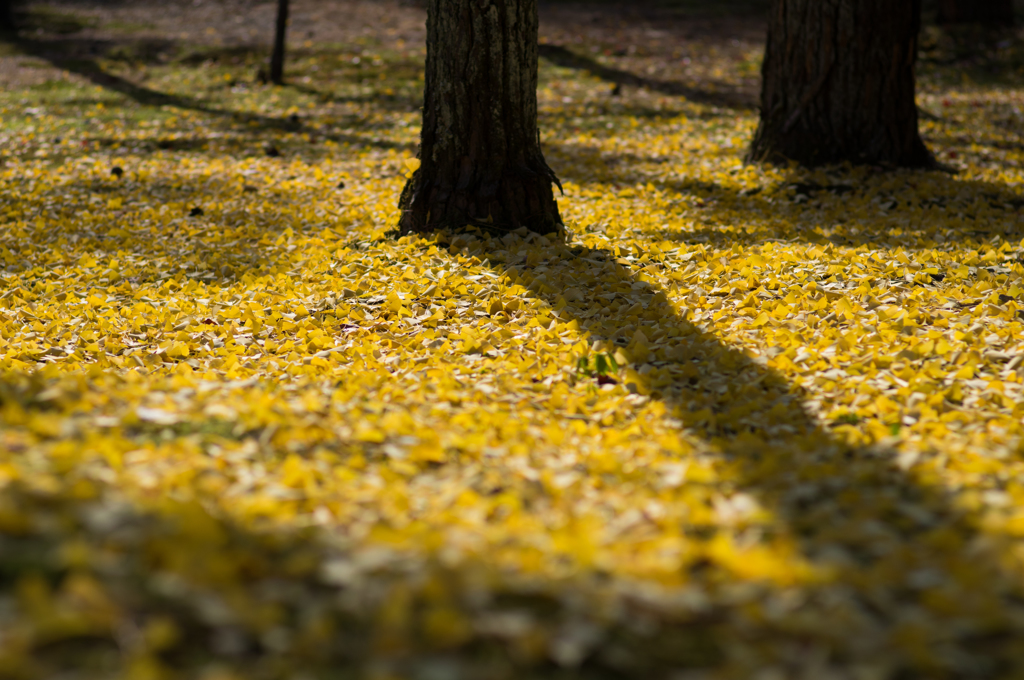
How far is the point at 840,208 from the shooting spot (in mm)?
6254

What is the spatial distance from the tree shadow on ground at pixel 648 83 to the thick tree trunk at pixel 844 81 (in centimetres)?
401

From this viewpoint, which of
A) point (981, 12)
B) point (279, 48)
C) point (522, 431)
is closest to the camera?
point (522, 431)

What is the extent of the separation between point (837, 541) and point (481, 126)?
4.08 metres

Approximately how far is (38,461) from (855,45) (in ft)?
23.4

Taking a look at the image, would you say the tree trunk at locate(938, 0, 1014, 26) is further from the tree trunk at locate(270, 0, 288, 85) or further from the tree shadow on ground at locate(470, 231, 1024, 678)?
the tree shadow on ground at locate(470, 231, 1024, 678)

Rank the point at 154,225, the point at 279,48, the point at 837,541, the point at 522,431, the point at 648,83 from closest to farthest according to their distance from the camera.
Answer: the point at 837,541
the point at 522,431
the point at 154,225
the point at 648,83
the point at 279,48

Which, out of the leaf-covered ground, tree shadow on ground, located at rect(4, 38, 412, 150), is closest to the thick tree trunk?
the leaf-covered ground

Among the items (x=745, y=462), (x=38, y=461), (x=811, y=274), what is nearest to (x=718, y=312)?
(x=811, y=274)

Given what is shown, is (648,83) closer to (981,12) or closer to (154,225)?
(981,12)

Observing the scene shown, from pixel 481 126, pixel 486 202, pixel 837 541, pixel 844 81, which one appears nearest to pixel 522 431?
pixel 837 541

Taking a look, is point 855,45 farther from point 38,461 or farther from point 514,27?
point 38,461

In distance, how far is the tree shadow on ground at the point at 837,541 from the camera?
5.94ft

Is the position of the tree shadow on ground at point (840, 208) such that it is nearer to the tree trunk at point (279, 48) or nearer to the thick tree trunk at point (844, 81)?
the thick tree trunk at point (844, 81)

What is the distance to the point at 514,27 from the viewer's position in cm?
533
